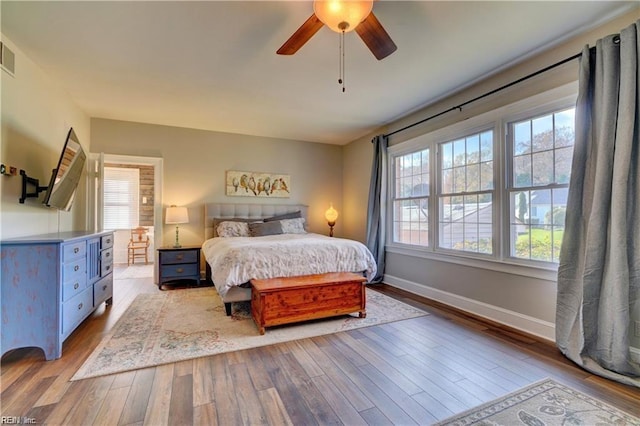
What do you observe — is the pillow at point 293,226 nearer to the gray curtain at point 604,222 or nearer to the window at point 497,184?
the window at point 497,184

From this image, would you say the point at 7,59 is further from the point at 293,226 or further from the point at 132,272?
the point at 132,272

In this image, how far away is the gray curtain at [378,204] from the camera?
479cm

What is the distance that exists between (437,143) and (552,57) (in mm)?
1473

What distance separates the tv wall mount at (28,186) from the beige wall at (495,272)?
4478 millimetres

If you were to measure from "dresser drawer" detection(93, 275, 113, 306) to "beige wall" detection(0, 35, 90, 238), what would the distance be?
2.58 ft

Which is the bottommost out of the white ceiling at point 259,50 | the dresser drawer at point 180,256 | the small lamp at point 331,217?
the dresser drawer at point 180,256

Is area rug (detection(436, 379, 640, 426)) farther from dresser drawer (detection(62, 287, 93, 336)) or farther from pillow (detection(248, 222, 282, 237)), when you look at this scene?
pillow (detection(248, 222, 282, 237))

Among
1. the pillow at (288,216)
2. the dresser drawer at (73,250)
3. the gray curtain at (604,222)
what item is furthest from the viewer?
the pillow at (288,216)

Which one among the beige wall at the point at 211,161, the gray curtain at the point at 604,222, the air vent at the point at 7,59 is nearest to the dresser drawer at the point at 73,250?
the air vent at the point at 7,59

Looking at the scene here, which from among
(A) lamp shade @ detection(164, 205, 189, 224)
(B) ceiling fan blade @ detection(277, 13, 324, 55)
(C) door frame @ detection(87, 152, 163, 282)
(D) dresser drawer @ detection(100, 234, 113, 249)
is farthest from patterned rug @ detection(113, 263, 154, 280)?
(B) ceiling fan blade @ detection(277, 13, 324, 55)

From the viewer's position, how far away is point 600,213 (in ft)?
7.06

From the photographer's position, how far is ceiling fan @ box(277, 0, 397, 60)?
1.77 meters

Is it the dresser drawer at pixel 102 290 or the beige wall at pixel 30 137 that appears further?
the dresser drawer at pixel 102 290

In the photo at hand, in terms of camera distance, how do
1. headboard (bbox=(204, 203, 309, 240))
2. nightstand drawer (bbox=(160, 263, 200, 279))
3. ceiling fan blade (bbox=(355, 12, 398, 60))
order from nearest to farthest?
ceiling fan blade (bbox=(355, 12, 398, 60)), nightstand drawer (bbox=(160, 263, 200, 279)), headboard (bbox=(204, 203, 309, 240))
